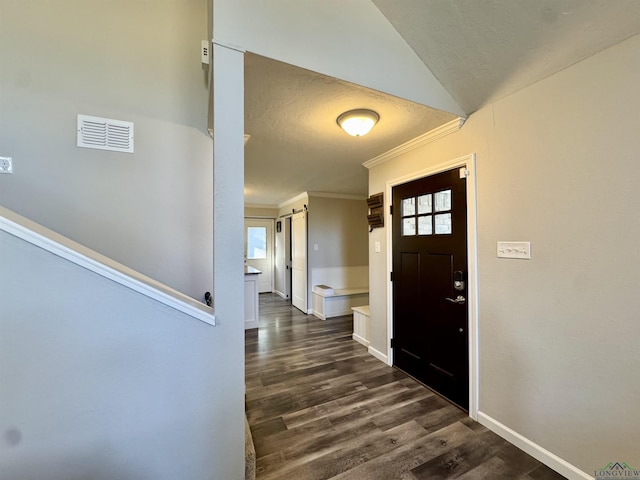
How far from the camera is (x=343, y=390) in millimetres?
2354

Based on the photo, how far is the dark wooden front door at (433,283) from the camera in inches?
82.2

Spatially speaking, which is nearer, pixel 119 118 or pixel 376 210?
pixel 119 118

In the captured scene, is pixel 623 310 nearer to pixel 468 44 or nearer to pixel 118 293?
pixel 468 44

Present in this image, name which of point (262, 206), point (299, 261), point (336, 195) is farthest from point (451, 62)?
point (262, 206)

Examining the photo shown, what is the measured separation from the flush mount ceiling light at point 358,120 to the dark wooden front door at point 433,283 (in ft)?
2.60

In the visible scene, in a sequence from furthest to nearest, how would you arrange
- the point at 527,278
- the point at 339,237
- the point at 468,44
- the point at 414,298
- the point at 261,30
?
1. the point at 339,237
2. the point at 414,298
3. the point at 527,278
4. the point at 468,44
5. the point at 261,30

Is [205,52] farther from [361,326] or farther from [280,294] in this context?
[280,294]

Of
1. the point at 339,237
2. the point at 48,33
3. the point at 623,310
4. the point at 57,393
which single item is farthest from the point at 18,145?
the point at 339,237

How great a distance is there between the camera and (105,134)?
1.74 meters

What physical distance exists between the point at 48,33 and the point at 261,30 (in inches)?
57.8

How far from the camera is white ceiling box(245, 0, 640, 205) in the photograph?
4.21 feet

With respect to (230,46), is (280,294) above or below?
below

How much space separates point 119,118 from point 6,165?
677 mm

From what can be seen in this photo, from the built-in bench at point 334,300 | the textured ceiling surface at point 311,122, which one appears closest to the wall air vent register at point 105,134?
the textured ceiling surface at point 311,122
